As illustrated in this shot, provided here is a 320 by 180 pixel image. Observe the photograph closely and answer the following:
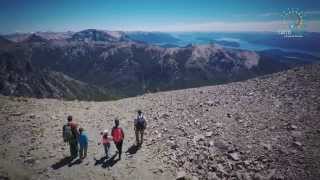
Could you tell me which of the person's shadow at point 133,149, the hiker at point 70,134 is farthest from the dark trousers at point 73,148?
the person's shadow at point 133,149

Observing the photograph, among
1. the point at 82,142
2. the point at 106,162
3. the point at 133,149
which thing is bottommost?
the point at 106,162

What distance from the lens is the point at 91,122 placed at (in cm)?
2703

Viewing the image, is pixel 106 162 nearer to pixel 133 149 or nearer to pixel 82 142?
pixel 82 142

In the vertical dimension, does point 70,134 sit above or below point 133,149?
above

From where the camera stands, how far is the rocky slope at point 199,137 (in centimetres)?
1719

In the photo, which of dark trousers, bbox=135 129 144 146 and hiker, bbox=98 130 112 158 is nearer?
hiker, bbox=98 130 112 158

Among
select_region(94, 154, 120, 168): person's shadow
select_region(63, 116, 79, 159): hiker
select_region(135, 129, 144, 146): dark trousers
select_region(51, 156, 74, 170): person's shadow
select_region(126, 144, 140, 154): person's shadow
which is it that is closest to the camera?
select_region(51, 156, 74, 170): person's shadow

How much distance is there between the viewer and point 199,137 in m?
20.8

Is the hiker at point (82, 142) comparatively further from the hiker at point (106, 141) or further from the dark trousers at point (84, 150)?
the hiker at point (106, 141)

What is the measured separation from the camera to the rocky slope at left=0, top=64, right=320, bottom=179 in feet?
56.4

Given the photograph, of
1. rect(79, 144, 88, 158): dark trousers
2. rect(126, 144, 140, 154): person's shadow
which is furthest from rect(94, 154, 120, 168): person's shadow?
rect(126, 144, 140, 154): person's shadow

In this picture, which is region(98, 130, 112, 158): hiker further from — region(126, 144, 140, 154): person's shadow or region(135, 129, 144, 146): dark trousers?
region(135, 129, 144, 146): dark trousers

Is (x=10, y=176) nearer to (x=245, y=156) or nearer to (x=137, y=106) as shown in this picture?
(x=245, y=156)

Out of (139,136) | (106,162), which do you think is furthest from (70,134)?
(139,136)
